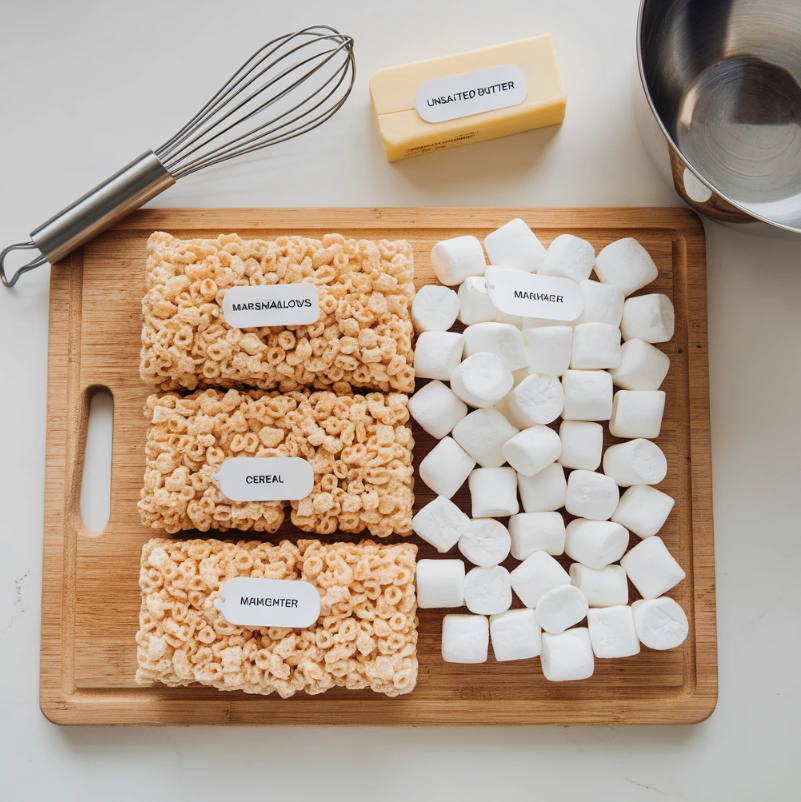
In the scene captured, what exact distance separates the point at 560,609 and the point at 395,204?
3.62 feet

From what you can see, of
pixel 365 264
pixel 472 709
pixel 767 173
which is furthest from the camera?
pixel 767 173

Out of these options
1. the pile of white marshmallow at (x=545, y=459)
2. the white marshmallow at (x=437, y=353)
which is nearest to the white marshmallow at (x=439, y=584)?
the pile of white marshmallow at (x=545, y=459)

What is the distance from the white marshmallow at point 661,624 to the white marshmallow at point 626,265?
2.56ft

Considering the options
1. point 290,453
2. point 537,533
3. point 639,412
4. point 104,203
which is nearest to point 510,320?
point 639,412

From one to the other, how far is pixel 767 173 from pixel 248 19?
144cm

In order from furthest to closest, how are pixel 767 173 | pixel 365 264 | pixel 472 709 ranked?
pixel 767 173 < pixel 472 709 < pixel 365 264

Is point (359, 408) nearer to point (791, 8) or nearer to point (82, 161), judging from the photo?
point (82, 161)

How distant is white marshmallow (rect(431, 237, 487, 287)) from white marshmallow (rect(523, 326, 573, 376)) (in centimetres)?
21

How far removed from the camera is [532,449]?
165 centimetres

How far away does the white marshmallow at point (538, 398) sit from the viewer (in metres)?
1.67

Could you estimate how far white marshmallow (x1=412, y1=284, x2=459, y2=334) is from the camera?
5.55 ft

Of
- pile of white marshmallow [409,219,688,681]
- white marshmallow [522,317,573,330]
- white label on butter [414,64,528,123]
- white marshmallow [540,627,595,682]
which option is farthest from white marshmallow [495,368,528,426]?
white label on butter [414,64,528,123]

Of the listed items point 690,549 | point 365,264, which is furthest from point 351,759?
point 365,264

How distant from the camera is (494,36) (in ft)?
6.09
